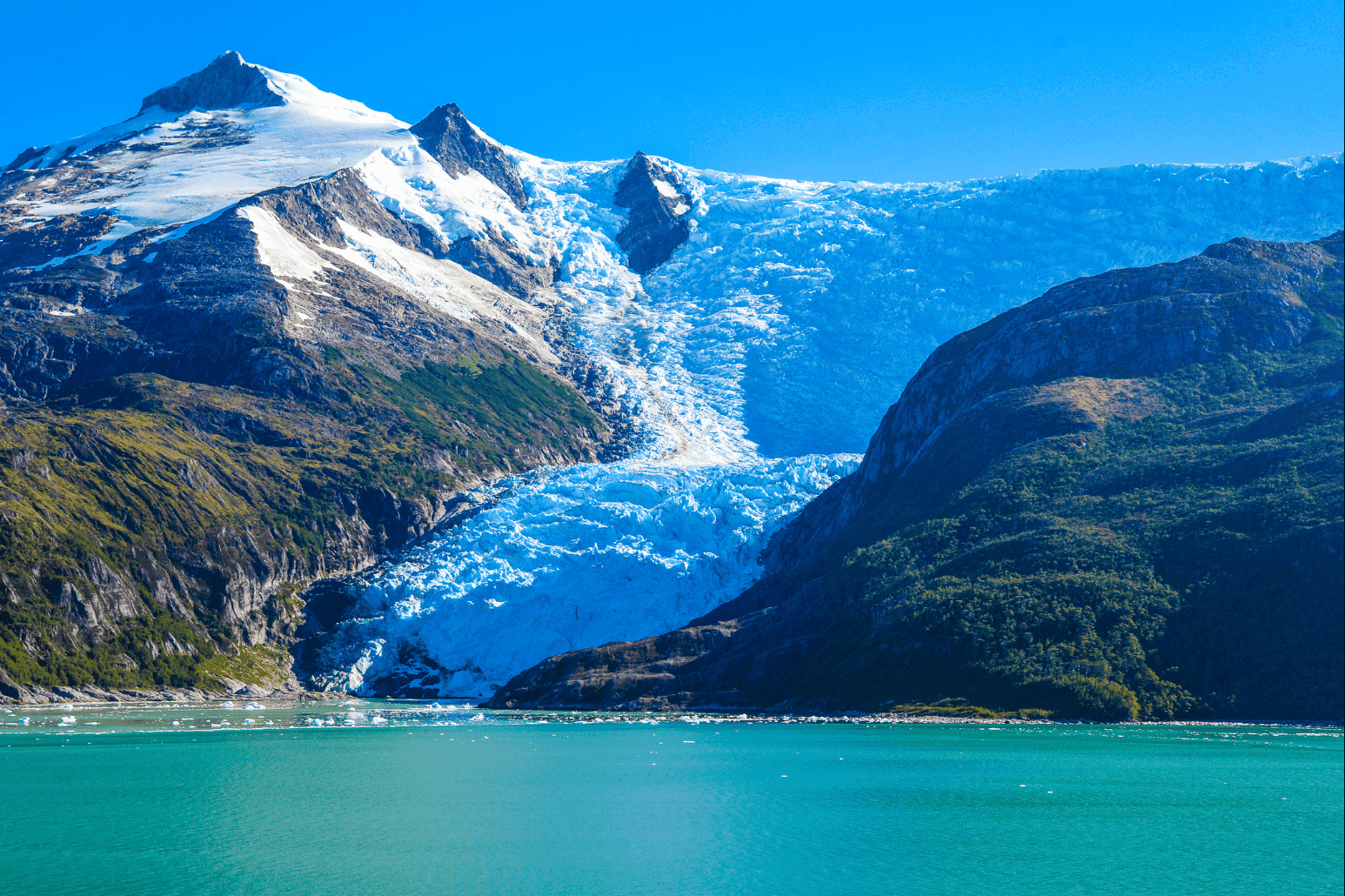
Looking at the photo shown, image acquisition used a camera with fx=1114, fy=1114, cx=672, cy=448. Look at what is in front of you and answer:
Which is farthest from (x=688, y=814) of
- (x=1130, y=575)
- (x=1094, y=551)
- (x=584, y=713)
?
(x=584, y=713)

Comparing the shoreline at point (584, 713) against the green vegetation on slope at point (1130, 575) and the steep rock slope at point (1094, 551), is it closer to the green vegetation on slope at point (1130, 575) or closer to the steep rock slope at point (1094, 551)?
the green vegetation on slope at point (1130, 575)

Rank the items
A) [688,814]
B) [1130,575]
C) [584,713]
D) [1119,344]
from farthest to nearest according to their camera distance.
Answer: [1119,344]
[584,713]
[1130,575]
[688,814]

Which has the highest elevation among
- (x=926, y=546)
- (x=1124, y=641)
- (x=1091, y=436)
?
(x=1091, y=436)

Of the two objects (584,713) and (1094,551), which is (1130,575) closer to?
(1094,551)

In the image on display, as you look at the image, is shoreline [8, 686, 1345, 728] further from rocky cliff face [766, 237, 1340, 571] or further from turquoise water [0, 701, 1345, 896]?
rocky cliff face [766, 237, 1340, 571]

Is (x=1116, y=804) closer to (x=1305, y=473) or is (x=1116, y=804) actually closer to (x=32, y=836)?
(x=32, y=836)

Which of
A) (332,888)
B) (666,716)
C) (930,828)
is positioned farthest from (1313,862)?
(666,716)

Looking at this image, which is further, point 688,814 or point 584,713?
point 584,713
